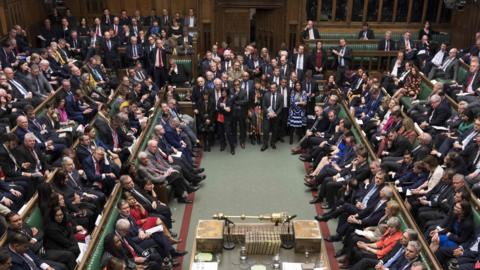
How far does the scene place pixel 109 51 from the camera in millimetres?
12773

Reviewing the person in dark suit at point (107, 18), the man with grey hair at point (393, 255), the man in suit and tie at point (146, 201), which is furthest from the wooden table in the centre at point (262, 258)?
the person in dark suit at point (107, 18)

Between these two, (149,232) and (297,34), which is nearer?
(149,232)

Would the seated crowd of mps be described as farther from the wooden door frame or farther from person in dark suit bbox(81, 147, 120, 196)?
the wooden door frame

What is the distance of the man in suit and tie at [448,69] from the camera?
1078cm

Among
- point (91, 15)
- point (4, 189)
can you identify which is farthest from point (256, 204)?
point (91, 15)

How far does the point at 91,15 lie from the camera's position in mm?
15086

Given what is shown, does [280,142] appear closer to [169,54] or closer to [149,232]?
[169,54]

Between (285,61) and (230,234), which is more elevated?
(285,61)

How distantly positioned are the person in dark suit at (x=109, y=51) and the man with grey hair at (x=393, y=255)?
916 centimetres

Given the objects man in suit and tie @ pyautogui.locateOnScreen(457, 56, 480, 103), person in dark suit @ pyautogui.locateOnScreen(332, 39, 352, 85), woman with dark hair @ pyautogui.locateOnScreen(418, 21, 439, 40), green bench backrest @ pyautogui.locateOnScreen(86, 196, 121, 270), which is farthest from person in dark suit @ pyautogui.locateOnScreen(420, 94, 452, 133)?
green bench backrest @ pyautogui.locateOnScreen(86, 196, 121, 270)

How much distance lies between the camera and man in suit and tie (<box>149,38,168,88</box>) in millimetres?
12102

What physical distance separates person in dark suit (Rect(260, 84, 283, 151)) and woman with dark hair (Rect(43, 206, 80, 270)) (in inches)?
211

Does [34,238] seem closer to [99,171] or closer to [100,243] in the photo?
[100,243]

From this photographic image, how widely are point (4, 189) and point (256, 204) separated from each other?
13.0 ft
